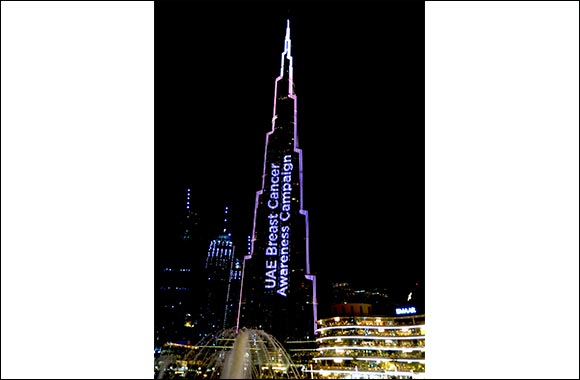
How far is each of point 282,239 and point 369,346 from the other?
579cm

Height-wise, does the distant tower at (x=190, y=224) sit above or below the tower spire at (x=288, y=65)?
below

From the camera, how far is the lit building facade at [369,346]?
17.6m

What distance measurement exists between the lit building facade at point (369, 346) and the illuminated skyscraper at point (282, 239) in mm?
1876

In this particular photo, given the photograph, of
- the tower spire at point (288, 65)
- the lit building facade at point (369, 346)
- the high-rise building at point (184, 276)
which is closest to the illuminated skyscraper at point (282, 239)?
the tower spire at point (288, 65)

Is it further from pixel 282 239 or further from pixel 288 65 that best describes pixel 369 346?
pixel 288 65

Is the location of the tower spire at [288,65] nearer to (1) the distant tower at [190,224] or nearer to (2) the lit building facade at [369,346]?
(2) the lit building facade at [369,346]

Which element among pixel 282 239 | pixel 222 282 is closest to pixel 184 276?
pixel 222 282

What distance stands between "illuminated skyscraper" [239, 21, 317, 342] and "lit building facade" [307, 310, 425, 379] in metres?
1.88

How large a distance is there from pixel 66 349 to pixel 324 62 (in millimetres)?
9900


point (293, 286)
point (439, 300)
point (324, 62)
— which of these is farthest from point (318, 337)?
point (439, 300)

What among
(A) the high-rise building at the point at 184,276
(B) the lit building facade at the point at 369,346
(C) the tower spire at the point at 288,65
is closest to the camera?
(C) the tower spire at the point at 288,65

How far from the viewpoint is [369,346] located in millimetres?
18797

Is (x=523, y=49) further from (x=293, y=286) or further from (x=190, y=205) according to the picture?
(x=190, y=205)

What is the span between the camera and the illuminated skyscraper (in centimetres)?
1947
